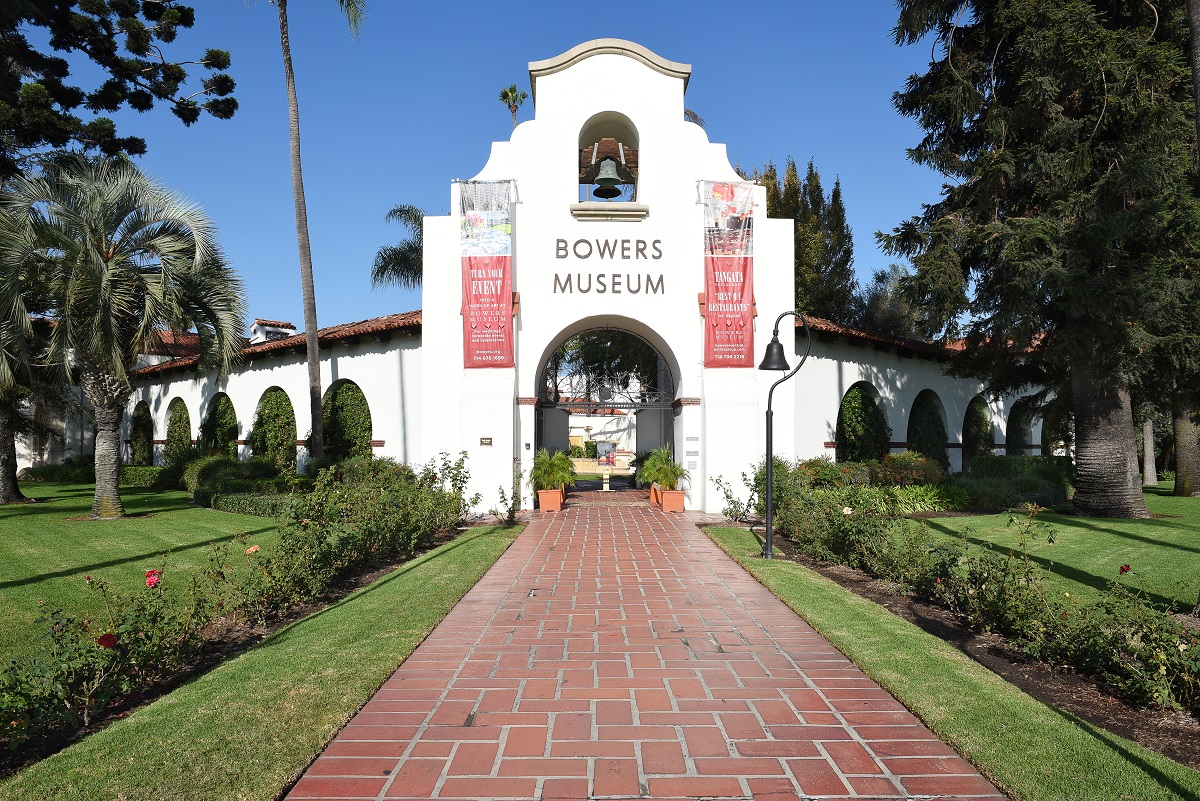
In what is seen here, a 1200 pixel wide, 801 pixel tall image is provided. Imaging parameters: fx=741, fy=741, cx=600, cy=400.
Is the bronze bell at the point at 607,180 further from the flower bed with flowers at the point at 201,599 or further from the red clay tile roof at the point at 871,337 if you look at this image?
the flower bed with flowers at the point at 201,599

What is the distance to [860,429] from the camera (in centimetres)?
1867

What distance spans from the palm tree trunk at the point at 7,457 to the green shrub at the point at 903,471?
65.8 ft

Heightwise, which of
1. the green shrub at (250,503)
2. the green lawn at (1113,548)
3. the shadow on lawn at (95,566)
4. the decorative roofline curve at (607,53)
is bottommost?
the green lawn at (1113,548)

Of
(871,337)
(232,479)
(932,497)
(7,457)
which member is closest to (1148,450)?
(871,337)

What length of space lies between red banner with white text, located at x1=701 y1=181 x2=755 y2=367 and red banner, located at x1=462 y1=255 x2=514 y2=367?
156 inches

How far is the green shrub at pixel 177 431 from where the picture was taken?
25031mm

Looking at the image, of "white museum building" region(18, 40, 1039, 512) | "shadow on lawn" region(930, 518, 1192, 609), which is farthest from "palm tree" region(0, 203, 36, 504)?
"shadow on lawn" region(930, 518, 1192, 609)

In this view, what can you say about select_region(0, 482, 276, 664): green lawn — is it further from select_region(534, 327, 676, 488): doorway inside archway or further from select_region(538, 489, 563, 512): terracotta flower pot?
select_region(534, 327, 676, 488): doorway inside archway

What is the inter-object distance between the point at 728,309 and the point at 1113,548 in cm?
749

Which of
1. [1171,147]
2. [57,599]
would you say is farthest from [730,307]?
[57,599]

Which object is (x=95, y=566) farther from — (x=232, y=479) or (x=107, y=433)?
(x=232, y=479)

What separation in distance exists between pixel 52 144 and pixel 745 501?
1835cm

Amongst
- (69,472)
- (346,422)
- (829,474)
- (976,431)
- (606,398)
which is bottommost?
(69,472)

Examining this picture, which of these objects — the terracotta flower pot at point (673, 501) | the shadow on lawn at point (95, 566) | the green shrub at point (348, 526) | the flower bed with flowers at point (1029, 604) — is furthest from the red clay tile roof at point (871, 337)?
the shadow on lawn at point (95, 566)
